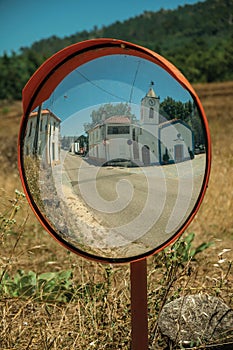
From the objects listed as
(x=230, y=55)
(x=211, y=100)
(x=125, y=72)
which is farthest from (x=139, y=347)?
(x=230, y=55)

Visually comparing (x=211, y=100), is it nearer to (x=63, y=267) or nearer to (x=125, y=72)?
(x=63, y=267)

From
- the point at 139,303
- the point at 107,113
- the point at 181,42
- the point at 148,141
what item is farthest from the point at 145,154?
the point at 181,42

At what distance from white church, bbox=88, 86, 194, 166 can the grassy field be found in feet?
1.54

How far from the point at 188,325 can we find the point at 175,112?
35.4 inches

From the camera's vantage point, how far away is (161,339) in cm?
206

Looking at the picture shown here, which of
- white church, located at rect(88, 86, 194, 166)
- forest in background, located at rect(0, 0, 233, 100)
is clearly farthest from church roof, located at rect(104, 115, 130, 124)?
forest in background, located at rect(0, 0, 233, 100)

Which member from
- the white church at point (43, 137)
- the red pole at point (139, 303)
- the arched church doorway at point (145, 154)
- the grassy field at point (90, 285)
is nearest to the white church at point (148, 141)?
the arched church doorway at point (145, 154)

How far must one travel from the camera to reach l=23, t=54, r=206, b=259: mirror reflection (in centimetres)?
152

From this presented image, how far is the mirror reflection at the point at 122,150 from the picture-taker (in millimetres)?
1523

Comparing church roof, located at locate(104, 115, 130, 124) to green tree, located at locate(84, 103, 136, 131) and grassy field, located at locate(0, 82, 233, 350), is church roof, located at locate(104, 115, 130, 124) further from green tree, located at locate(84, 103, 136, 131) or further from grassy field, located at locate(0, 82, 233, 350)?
grassy field, located at locate(0, 82, 233, 350)

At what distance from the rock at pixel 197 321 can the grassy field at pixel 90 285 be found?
5cm

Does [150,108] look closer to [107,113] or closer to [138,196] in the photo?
[107,113]

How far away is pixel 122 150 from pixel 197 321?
33.2 inches

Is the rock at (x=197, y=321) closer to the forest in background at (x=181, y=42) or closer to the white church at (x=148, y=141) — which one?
the white church at (x=148, y=141)
